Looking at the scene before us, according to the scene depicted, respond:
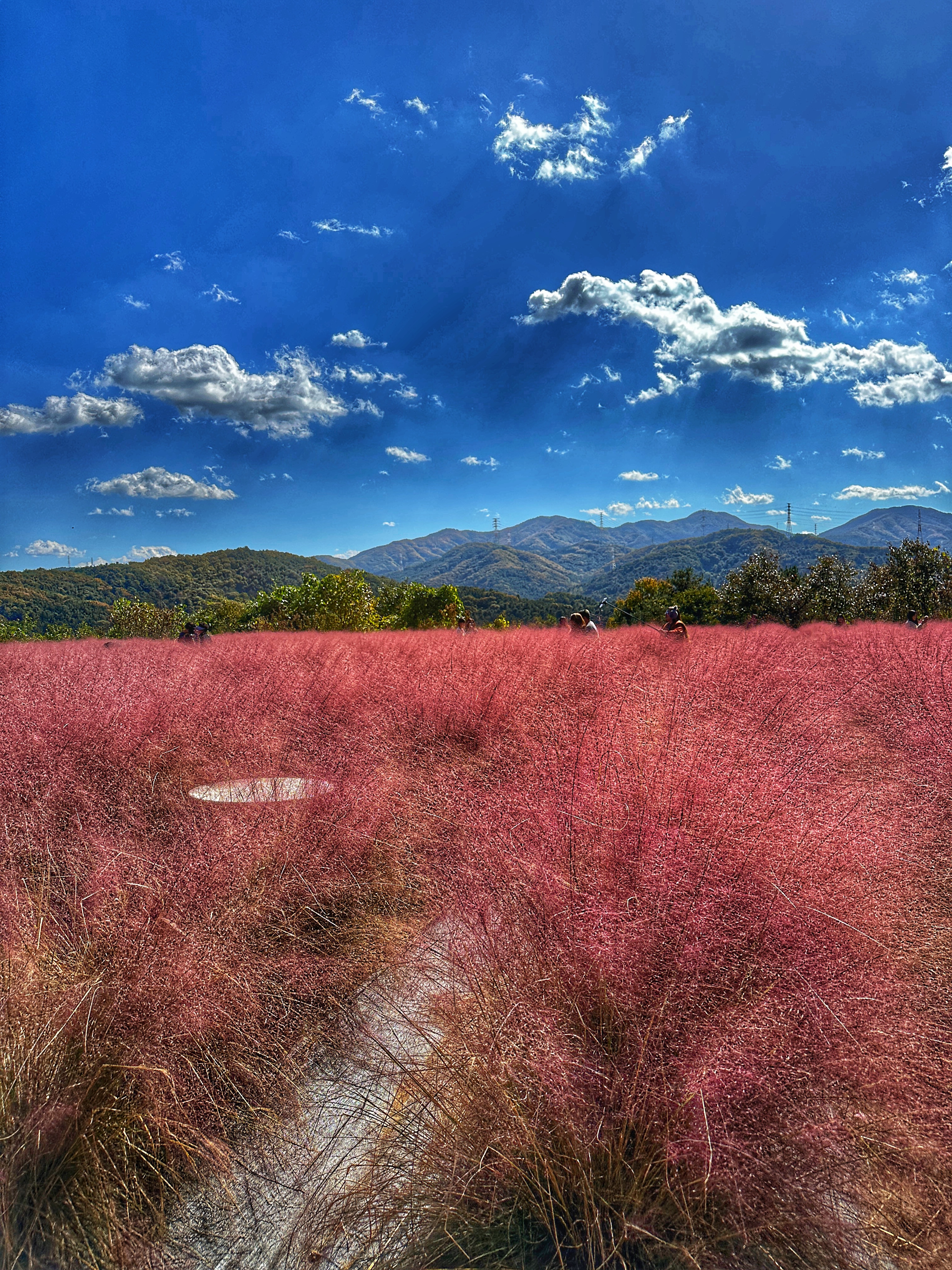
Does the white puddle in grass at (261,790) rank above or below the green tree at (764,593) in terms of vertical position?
below

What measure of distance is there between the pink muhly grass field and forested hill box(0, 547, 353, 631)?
54674mm

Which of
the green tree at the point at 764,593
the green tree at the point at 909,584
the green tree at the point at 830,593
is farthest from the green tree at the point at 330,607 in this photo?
the green tree at the point at 909,584

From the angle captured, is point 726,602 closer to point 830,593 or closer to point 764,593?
point 764,593

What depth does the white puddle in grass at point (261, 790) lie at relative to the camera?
2994 millimetres

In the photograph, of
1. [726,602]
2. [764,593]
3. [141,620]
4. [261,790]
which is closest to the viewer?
[261,790]

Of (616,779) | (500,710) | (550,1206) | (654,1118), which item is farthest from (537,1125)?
(500,710)

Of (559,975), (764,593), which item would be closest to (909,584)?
(764,593)

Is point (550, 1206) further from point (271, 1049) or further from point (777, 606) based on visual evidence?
point (777, 606)

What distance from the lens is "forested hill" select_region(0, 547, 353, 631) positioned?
85875 millimetres

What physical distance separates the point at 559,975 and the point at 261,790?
2.22 meters

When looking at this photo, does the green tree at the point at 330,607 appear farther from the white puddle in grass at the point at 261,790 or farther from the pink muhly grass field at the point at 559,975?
the pink muhly grass field at the point at 559,975

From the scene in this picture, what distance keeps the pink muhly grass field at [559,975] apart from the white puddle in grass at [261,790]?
88 millimetres

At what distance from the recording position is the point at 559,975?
1.50 meters

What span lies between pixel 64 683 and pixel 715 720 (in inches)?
188
